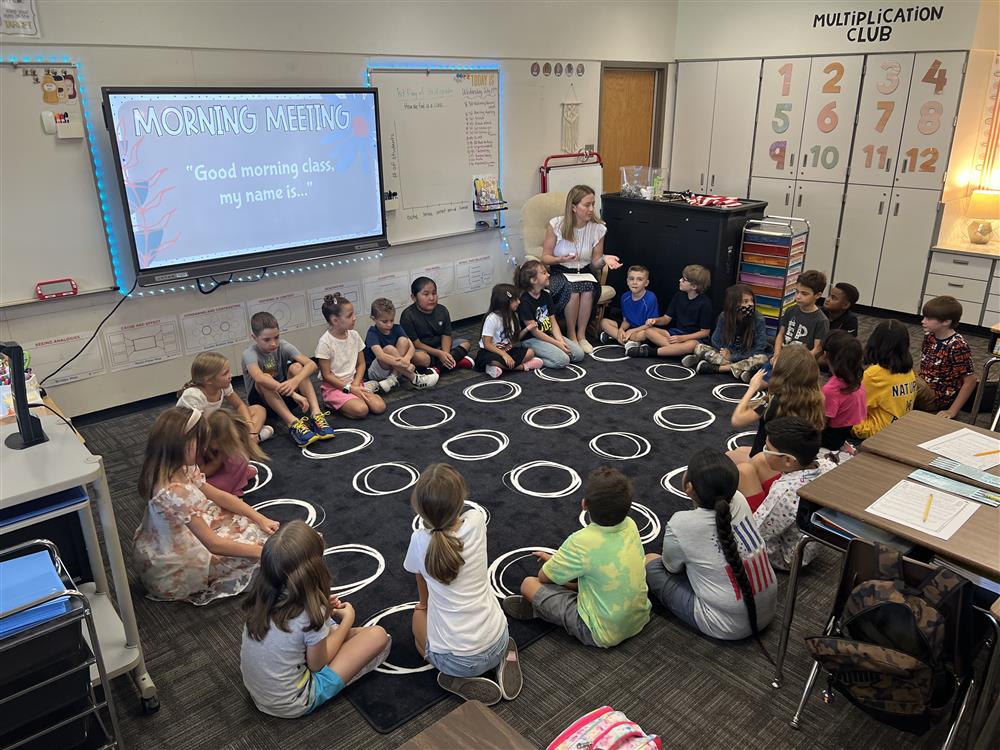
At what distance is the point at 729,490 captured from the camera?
2.34m

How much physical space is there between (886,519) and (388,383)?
10.2 feet

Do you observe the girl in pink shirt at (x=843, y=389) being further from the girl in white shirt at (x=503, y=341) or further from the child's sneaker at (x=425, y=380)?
the child's sneaker at (x=425, y=380)

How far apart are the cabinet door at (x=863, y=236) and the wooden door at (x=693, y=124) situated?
147 centimetres

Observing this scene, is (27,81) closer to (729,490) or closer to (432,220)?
(432,220)

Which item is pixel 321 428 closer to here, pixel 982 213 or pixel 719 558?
pixel 719 558

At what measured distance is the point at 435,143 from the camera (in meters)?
5.36

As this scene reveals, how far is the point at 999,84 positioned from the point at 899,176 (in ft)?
3.09

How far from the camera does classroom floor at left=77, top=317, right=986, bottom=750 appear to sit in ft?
6.98

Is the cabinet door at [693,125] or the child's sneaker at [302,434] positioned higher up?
the cabinet door at [693,125]

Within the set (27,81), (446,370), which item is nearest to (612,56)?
(446,370)

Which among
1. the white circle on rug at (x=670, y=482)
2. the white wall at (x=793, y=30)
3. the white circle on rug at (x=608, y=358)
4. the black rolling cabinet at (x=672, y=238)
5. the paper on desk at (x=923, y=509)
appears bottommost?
the white circle on rug at (x=670, y=482)

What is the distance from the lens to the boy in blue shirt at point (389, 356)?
4.53 metres

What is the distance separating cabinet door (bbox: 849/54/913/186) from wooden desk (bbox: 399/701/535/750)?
5903mm

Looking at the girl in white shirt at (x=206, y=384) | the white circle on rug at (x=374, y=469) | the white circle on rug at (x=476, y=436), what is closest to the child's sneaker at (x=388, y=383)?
the white circle on rug at (x=476, y=436)
